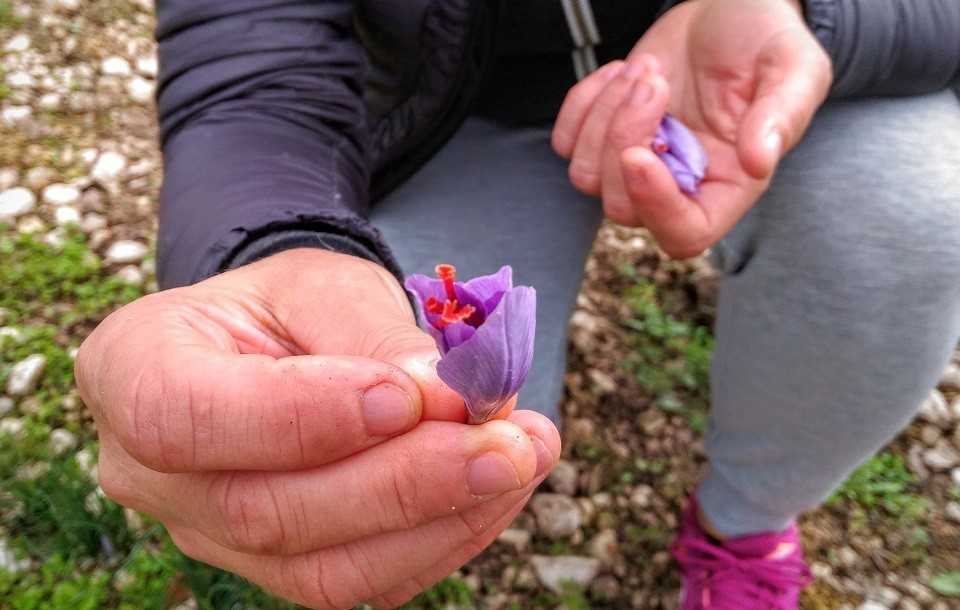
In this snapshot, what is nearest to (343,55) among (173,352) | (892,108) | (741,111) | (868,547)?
(741,111)

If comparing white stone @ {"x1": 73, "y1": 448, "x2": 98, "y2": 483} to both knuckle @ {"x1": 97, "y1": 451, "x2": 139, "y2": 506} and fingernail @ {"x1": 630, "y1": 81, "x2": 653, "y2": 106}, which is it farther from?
fingernail @ {"x1": 630, "y1": 81, "x2": 653, "y2": 106}

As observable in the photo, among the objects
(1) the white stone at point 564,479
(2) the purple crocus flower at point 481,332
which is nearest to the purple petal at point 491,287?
(2) the purple crocus flower at point 481,332

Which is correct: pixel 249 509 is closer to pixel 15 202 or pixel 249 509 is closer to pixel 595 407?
pixel 595 407

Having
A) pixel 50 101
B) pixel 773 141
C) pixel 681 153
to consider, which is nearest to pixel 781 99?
pixel 773 141

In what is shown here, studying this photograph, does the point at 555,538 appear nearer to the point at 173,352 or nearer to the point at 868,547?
the point at 868,547

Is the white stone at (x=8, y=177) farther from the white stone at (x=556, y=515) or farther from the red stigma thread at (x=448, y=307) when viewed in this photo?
the red stigma thread at (x=448, y=307)

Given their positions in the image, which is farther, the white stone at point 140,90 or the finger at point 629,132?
the white stone at point 140,90

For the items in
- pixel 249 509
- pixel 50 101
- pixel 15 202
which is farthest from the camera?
pixel 50 101

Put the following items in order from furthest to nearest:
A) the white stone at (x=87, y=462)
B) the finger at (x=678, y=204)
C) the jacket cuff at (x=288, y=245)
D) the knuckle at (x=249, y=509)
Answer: the white stone at (x=87, y=462)
the finger at (x=678, y=204)
the jacket cuff at (x=288, y=245)
the knuckle at (x=249, y=509)
